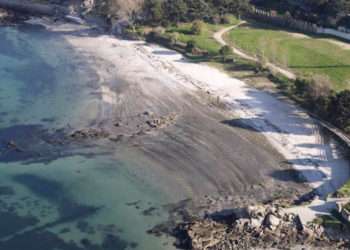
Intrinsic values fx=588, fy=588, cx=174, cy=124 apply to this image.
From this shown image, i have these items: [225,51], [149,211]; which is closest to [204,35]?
[225,51]

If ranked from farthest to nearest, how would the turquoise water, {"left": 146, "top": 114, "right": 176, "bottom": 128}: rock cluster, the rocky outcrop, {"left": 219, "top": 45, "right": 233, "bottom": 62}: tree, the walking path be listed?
the rocky outcrop
{"left": 219, "top": 45, "right": 233, "bottom": 62}: tree
{"left": 146, "top": 114, "right": 176, "bottom": 128}: rock cluster
the walking path
the turquoise water

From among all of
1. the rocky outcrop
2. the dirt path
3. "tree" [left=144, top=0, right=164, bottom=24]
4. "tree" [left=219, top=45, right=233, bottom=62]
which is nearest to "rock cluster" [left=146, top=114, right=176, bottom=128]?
the dirt path

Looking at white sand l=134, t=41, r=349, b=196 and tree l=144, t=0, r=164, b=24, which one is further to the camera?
tree l=144, t=0, r=164, b=24

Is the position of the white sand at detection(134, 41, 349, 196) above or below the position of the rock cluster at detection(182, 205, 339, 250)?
above

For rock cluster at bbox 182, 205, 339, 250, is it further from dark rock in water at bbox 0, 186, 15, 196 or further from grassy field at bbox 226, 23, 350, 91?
grassy field at bbox 226, 23, 350, 91

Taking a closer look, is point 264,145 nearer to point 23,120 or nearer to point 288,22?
point 23,120

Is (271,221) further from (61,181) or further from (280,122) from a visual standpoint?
(280,122)

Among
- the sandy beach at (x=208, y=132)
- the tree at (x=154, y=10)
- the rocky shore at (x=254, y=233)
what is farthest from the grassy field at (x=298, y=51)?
Answer: the rocky shore at (x=254, y=233)
